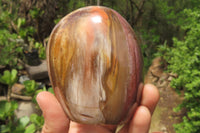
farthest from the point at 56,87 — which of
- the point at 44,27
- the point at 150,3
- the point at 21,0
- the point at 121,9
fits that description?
the point at 21,0

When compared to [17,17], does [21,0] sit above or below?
above

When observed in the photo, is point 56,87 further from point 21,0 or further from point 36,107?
point 21,0

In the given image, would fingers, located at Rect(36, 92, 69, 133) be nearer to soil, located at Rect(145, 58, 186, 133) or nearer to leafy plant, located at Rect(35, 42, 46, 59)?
soil, located at Rect(145, 58, 186, 133)

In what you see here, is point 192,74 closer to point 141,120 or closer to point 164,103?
point 164,103

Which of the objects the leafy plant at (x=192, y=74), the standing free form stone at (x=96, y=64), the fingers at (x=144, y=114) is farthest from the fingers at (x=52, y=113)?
the leafy plant at (x=192, y=74)

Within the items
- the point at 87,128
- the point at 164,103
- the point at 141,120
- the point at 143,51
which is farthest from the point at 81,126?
the point at 143,51

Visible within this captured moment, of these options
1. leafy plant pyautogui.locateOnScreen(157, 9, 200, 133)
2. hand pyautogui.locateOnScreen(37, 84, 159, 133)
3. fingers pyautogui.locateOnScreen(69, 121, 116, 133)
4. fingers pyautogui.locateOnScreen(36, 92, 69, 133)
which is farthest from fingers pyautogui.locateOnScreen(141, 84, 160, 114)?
leafy plant pyautogui.locateOnScreen(157, 9, 200, 133)
